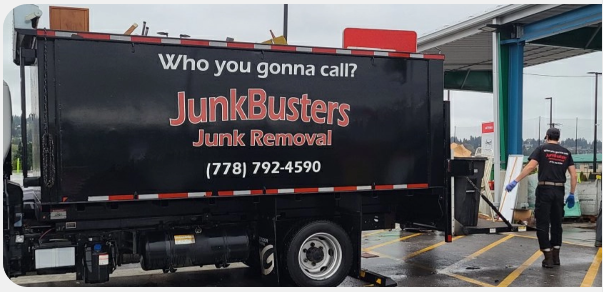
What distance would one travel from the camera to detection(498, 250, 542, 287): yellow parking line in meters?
7.78

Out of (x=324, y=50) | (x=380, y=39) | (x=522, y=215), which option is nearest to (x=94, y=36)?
(x=324, y=50)

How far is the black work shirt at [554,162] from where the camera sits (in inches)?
340

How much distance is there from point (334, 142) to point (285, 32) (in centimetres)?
738

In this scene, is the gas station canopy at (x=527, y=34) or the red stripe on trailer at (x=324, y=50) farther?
the gas station canopy at (x=527, y=34)

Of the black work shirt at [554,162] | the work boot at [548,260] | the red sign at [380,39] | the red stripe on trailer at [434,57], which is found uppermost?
the red sign at [380,39]

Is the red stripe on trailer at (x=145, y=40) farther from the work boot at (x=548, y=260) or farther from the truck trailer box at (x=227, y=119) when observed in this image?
the work boot at (x=548, y=260)

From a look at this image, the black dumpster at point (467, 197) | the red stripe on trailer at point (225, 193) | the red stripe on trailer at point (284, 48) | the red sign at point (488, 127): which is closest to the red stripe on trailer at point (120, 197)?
the red stripe on trailer at point (225, 193)

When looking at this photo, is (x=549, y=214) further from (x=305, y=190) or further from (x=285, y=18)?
(x=285, y=18)

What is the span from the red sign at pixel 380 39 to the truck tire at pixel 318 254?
2330 mm

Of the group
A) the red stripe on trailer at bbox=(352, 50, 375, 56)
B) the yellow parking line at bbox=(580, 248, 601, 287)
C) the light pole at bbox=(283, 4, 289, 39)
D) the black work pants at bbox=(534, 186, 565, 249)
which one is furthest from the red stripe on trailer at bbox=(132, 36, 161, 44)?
the light pole at bbox=(283, 4, 289, 39)

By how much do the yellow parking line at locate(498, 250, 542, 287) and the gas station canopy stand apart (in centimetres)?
591

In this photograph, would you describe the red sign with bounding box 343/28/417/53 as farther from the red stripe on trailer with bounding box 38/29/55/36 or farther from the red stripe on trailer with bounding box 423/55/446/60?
the red stripe on trailer with bounding box 38/29/55/36

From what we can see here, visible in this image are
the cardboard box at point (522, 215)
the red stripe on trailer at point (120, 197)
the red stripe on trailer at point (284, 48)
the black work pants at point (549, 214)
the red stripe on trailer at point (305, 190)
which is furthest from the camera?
the cardboard box at point (522, 215)

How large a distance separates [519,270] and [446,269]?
3.45ft
